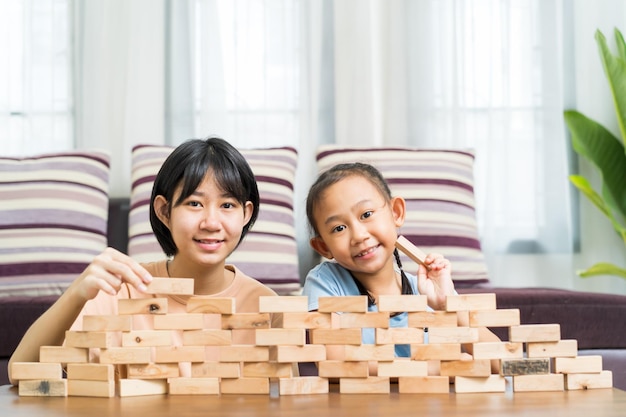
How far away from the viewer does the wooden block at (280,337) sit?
977 millimetres

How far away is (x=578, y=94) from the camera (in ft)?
11.4

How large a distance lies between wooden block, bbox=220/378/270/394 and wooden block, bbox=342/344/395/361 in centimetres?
10

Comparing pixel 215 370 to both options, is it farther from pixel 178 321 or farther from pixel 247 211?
pixel 247 211

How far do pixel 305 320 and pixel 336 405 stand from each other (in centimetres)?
12

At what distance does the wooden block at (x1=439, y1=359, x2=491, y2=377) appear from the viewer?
1004mm

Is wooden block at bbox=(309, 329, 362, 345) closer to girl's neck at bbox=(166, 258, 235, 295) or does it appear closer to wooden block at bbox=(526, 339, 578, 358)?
wooden block at bbox=(526, 339, 578, 358)

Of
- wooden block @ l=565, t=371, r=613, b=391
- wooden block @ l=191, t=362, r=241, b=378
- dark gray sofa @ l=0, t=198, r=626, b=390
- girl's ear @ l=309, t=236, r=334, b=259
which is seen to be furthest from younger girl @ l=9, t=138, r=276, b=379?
dark gray sofa @ l=0, t=198, r=626, b=390

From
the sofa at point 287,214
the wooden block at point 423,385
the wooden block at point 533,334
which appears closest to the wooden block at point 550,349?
the wooden block at point 533,334

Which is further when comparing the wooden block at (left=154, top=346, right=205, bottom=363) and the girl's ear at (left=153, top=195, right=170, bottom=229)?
the girl's ear at (left=153, top=195, right=170, bottom=229)

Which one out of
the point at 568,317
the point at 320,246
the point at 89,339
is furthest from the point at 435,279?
the point at 568,317

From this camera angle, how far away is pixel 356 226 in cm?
139

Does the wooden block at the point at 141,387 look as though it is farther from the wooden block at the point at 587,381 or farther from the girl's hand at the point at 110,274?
the wooden block at the point at 587,381

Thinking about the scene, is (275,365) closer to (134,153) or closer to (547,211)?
(134,153)

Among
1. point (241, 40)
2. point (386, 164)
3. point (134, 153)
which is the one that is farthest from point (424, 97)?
point (134, 153)
